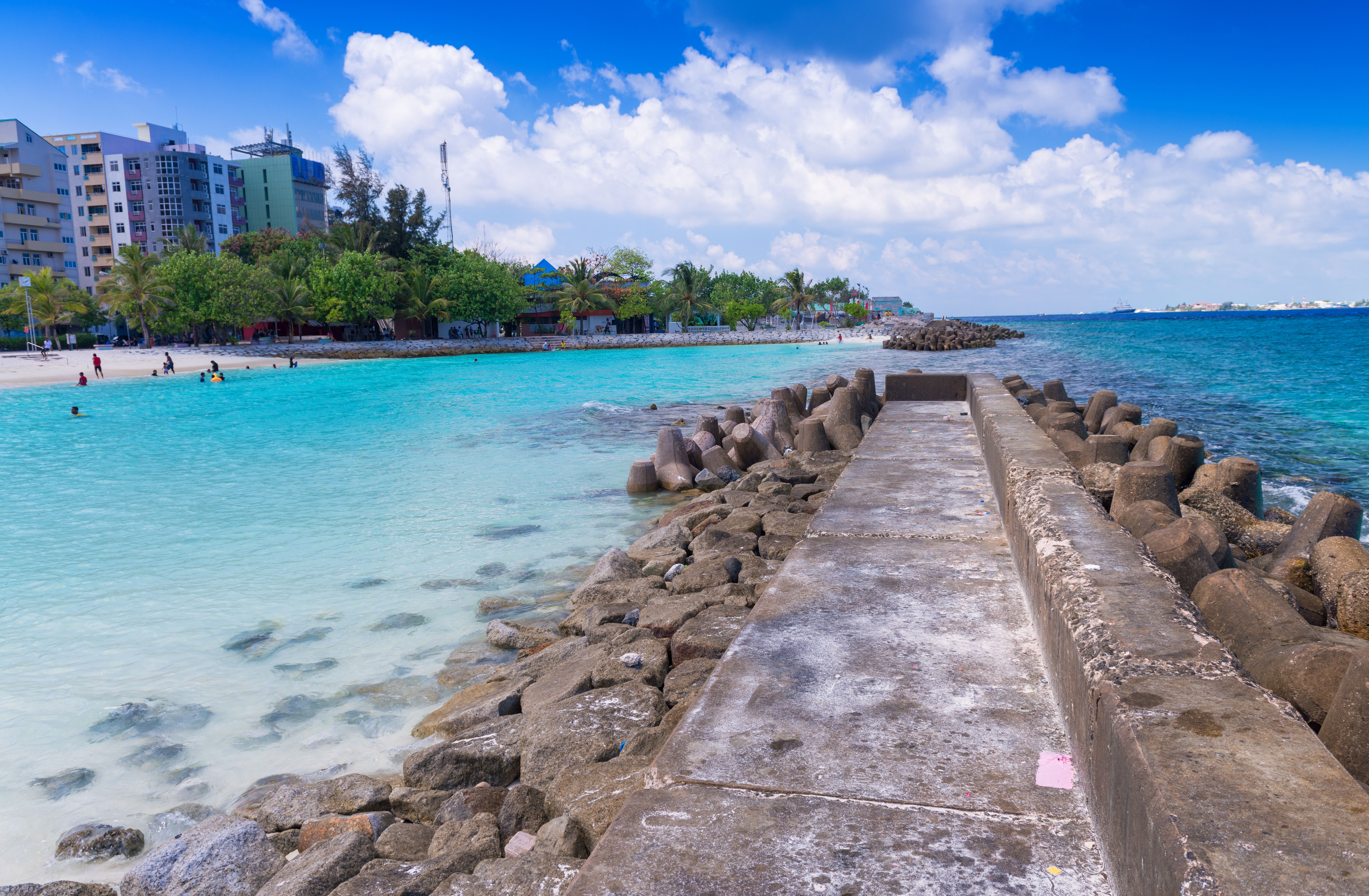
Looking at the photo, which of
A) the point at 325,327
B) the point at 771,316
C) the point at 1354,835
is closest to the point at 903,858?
the point at 1354,835

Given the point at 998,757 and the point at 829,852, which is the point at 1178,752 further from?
the point at 829,852

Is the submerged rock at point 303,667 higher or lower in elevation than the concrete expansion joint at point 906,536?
lower

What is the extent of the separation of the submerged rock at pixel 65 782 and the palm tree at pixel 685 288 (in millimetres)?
76489

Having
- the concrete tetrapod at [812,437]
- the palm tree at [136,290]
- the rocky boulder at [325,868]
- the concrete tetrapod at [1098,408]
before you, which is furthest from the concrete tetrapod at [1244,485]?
the palm tree at [136,290]

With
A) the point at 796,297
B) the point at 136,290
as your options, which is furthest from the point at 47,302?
the point at 796,297

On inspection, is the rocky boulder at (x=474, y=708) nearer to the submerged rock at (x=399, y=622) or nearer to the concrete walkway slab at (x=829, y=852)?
the submerged rock at (x=399, y=622)

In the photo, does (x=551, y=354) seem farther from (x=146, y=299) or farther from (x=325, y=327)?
(x=146, y=299)

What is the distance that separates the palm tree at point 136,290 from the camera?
54.8 metres

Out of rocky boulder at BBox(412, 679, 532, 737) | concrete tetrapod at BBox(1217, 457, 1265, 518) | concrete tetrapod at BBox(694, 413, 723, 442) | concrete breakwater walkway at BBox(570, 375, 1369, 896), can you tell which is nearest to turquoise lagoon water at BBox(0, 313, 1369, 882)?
rocky boulder at BBox(412, 679, 532, 737)

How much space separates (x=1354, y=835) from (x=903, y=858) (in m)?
0.90

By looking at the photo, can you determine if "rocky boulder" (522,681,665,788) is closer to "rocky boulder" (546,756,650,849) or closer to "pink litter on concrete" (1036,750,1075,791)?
"rocky boulder" (546,756,650,849)

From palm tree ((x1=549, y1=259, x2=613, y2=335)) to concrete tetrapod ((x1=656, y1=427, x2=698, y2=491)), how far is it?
189 feet

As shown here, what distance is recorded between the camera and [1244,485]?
23.0ft

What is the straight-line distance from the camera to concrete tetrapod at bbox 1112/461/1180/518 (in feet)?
17.7
